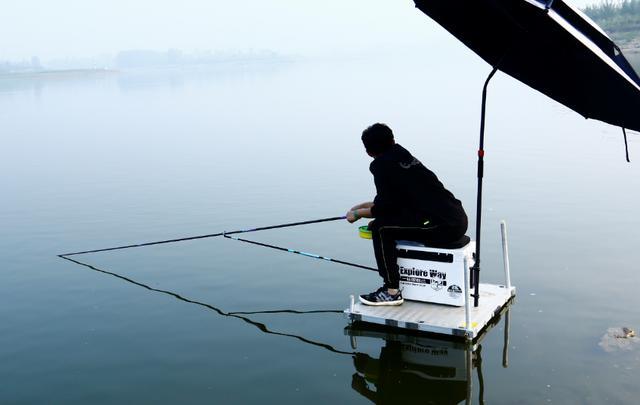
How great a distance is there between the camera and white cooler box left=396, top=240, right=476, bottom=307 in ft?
22.3

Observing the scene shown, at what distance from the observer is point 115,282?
31.1ft

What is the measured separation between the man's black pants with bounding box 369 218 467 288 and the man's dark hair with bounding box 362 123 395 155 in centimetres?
70

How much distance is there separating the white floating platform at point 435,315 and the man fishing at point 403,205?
1.31 ft

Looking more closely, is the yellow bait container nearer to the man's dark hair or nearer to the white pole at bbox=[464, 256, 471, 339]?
the man's dark hair

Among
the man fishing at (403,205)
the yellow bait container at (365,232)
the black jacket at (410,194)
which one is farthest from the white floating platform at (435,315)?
the black jacket at (410,194)

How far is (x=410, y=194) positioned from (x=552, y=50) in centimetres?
177

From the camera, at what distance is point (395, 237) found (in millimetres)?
6910

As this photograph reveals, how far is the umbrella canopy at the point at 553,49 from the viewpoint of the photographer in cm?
605

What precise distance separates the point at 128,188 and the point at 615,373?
13.1m

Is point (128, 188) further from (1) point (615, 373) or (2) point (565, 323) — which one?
(1) point (615, 373)

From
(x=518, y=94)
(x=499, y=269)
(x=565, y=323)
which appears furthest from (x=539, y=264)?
(x=518, y=94)

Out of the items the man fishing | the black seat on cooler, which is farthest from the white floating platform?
the black seat on cooler

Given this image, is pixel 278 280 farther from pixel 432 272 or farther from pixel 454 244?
pixel 454 244

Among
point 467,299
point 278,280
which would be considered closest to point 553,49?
point 467,299
